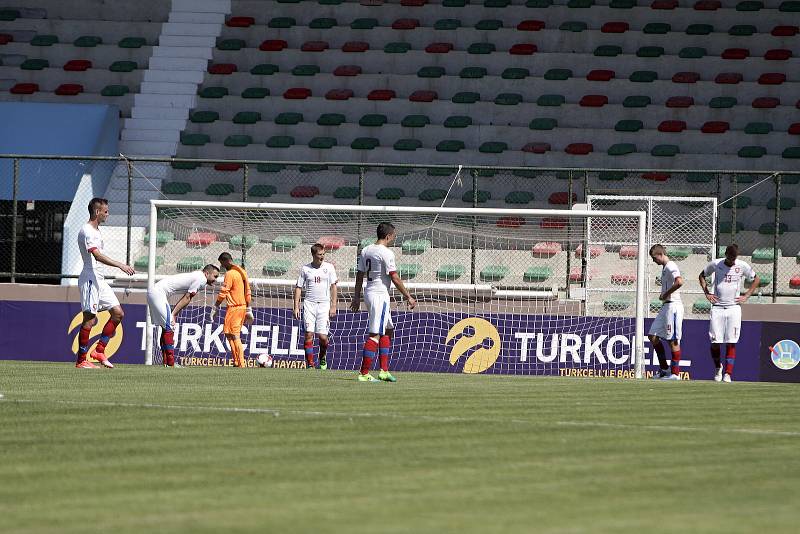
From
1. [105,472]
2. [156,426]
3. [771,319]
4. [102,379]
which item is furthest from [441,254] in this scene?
[105,472]

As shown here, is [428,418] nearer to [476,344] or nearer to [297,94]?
[476,344]

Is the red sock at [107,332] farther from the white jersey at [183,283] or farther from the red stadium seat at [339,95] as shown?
the red stadium seat at [339,95]

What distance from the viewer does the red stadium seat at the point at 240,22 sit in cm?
3372

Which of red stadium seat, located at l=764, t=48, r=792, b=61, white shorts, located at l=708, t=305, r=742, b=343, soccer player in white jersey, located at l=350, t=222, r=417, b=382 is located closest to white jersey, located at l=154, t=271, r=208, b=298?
soccer player in white jersey, located at l=350, t=222, r=417, b=382

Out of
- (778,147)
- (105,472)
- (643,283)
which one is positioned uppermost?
(778,147)

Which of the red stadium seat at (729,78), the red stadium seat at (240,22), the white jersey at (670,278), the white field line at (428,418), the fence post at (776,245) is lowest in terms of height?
the white field line at (428,418)

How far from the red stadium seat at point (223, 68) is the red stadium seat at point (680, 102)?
34.2ft

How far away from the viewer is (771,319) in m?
22.7

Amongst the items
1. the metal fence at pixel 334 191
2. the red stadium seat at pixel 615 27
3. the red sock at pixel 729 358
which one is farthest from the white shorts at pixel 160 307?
the red stadium seat at pixel 615 27

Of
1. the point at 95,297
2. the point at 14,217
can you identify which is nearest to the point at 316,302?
the point at 95,297

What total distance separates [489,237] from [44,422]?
47.0 feet

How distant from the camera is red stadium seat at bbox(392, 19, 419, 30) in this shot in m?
32.9

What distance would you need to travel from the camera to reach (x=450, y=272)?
23.3 m

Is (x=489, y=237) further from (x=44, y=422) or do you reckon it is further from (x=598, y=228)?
(x=44, y=422)
